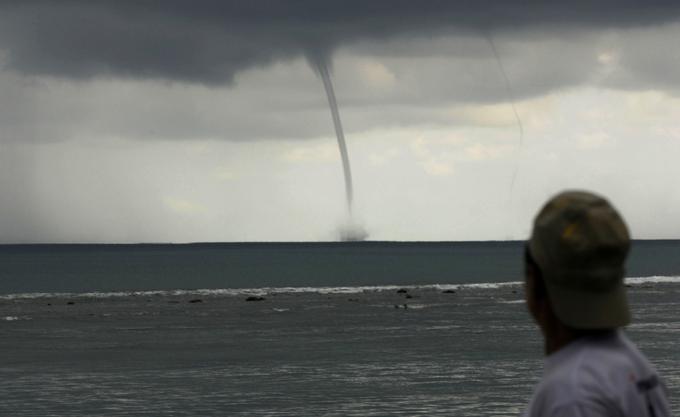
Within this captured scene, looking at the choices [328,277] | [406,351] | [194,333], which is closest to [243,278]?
[328,277]

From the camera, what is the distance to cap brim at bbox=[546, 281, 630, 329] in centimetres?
355

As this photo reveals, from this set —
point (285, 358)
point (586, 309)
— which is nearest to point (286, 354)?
point (285, 358)

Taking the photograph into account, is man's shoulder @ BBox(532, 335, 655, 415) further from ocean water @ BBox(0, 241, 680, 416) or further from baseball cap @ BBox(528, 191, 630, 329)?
ocean water @ BBox(0, 241, 680, 416)

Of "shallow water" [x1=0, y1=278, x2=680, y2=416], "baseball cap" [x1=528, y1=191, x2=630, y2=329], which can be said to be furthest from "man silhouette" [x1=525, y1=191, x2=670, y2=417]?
"shallow water" [x1=0, y1=278, x2=680, y2=416]

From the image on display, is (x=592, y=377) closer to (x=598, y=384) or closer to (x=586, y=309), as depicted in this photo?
(x=598, y=384)

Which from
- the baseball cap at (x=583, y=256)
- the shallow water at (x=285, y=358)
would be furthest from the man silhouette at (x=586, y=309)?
the shallow water at (x=285, y=358)

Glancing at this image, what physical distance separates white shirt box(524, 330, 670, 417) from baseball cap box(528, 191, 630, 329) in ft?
0.27

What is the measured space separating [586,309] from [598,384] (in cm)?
23

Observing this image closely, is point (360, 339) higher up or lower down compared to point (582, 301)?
lower down

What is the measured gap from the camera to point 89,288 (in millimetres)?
118312

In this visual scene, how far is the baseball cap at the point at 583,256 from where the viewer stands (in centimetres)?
349

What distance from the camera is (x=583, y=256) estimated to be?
3498 mm

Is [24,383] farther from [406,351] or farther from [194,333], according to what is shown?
[194,333]

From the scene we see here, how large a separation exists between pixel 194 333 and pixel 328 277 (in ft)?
283
